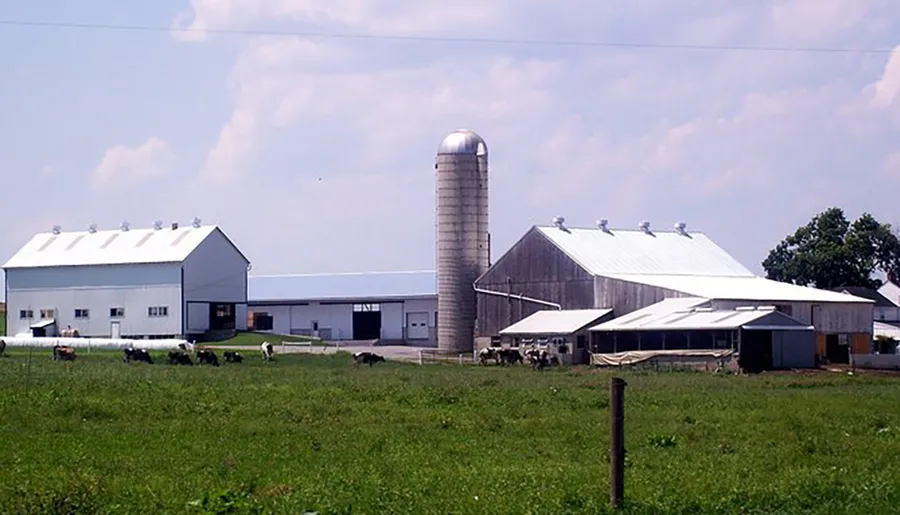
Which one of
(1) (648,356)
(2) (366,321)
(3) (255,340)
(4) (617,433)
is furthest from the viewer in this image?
(2) (366,321)

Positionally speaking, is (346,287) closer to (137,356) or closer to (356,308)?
(356,308)

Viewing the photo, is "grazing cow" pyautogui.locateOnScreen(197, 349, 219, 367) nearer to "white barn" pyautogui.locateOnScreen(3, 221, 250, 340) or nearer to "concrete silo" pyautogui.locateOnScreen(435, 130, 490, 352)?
"concrete silo" pyautogui.locateOnScreen(435, 130, 490, 352)

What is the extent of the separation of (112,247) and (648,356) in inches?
1816

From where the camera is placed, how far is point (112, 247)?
96500 mm

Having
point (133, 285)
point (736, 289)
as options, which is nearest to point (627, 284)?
point (736, 289)

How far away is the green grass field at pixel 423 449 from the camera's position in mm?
15688

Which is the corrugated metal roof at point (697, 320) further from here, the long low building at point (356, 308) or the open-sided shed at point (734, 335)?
the long low building at point (356, 308)

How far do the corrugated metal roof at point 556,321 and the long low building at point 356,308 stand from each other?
26178 mm

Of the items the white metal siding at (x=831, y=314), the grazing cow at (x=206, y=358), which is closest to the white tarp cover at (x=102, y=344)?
the grazing cow at (x=206, y=358)

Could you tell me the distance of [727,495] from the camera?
1641 centimetres

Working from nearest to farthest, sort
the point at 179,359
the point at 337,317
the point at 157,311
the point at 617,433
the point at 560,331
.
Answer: the point at 617,433
the point at 179,359
the point at 560,331
the point at 157,311
the point at 337,317

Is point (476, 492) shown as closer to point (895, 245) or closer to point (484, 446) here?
point (484, 446)

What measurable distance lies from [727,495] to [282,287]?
3784 inches

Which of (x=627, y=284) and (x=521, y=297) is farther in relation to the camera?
(x=521, y=297)
